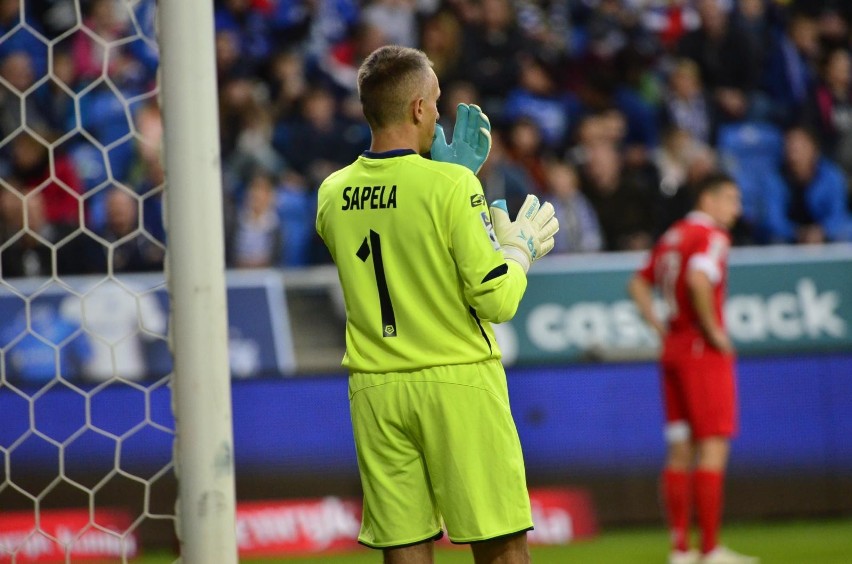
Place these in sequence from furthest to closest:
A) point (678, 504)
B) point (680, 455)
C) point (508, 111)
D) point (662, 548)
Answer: point (508, 111)
point (662, 548)
point (680, 455)
point (678, 504)

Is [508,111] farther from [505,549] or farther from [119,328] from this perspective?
[505,549]

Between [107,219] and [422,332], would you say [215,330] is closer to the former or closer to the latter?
[422,332]

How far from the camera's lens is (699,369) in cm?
614

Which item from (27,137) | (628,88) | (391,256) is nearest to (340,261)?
(391,256)

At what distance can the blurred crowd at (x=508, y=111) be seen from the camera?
7.72 metres

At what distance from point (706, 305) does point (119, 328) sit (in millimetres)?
2893

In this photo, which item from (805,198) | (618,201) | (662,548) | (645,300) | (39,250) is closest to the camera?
(645,300)

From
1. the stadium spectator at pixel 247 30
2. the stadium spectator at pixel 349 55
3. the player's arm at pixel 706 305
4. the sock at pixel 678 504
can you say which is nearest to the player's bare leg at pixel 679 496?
the sock at pixel 678 504

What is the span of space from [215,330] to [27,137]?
16.1ft

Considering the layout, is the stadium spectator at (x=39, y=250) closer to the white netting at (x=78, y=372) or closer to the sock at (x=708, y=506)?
the white netting at (x=78, y=372)

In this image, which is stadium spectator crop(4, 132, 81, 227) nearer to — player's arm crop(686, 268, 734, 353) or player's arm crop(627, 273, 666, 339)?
player's arm crop(627, 273, 666, 339)

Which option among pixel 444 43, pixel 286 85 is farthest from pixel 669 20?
pixel 286 85

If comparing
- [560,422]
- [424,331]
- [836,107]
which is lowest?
[560,422]

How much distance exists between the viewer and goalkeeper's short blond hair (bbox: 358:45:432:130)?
300cm
